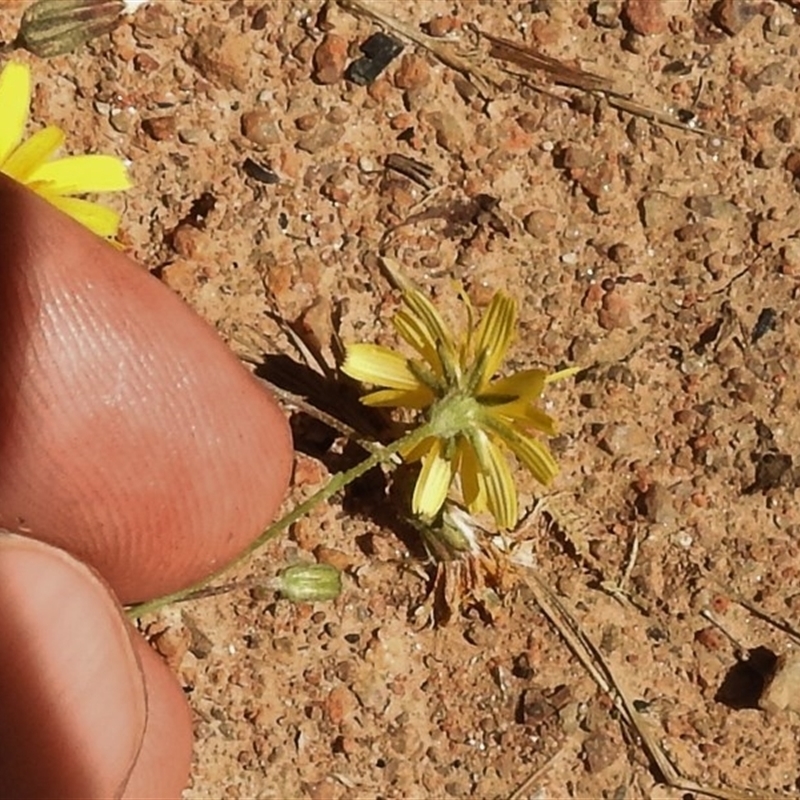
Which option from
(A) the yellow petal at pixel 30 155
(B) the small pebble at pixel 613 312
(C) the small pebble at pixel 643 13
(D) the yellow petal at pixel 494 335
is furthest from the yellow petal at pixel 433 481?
(C) the small pebble at pixel 643 13

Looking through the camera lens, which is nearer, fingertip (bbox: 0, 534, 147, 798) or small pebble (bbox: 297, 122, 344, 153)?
fingertip (bbox: 0, 534, 147, 798)

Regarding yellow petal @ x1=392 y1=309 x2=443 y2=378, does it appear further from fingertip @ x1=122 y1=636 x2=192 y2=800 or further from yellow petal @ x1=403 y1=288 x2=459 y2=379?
fingertip @ x1=122 y1=636 x2=192 y2=800

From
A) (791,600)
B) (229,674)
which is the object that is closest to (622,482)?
(791,600)

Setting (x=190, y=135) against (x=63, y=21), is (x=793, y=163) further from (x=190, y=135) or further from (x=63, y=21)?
(x=63, y=21)

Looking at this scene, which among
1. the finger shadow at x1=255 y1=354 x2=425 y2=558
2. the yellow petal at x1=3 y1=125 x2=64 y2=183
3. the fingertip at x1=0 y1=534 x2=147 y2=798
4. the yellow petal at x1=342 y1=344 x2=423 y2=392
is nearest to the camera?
the fingertip at x1=0 y1=534 x2=147 y2=798

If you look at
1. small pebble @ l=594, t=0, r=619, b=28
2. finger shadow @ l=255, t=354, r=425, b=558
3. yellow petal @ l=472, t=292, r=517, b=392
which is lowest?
finger shadow @ l=255, t=354, r=425, b=558

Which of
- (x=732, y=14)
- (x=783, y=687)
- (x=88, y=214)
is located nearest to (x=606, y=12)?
(x=732, y=14)

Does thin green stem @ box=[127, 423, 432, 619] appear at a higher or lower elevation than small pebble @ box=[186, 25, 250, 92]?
lower

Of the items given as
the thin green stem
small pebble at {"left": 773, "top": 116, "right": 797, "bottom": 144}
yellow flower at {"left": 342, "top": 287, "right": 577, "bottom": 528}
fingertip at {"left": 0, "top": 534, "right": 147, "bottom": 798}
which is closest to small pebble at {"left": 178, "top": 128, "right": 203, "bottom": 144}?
yellow flower at {"left": 342, "top": 287, "right": 577, "bottom": 528}
